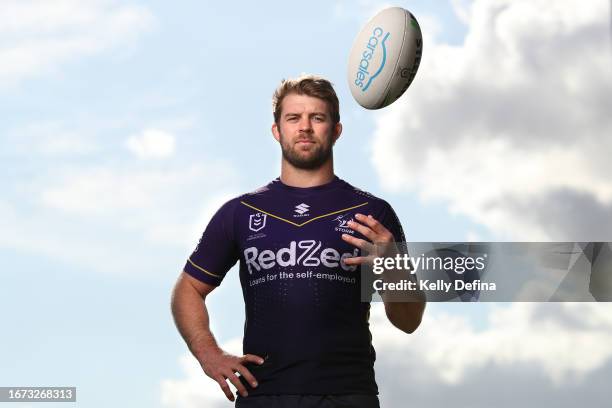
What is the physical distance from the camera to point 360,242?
25.6 feet

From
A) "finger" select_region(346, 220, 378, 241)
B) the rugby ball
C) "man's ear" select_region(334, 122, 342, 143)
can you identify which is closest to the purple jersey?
"finger" select_region(346, 220, 378, 241)

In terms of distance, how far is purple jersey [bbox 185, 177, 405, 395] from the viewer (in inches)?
299

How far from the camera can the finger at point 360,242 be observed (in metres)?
7.78

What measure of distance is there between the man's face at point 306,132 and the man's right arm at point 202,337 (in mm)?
1552

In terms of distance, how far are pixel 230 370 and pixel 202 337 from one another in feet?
1.92

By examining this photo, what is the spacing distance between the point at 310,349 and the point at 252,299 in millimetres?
805

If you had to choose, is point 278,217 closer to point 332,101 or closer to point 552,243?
point 332,101

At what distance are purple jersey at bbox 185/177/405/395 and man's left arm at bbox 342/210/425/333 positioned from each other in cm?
22

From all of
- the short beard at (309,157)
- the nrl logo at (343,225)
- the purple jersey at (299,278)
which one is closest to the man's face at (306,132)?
the short beard at (309,157)

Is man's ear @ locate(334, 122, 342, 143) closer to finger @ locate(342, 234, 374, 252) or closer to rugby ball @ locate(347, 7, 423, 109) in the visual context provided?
finger @ locate(342, 234, 374, 252)

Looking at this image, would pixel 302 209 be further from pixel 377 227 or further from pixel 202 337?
pixel 202 337

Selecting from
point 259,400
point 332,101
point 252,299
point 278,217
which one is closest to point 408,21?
point 332,101

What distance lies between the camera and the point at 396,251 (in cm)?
786

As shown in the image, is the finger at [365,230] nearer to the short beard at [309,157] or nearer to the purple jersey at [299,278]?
the purple jersey at [299,278]
